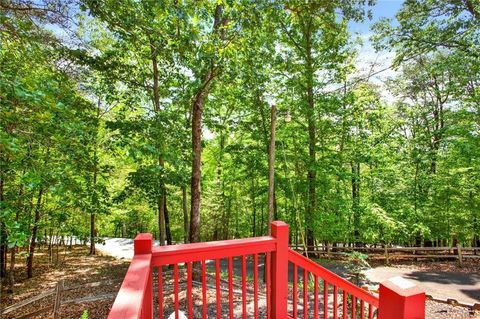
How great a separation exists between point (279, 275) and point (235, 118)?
12.4 metres

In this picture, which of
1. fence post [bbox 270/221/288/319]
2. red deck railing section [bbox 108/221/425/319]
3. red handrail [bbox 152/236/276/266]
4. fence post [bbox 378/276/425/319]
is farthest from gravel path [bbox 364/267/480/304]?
fence post [bbox 378/276/425/319]

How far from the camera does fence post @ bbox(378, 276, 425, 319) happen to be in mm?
904

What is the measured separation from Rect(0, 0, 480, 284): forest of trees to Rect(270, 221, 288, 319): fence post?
232 centimetres

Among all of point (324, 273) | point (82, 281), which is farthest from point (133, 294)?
point (82, 281)

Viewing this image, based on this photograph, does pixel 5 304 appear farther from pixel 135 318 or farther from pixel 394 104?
pixel 394 104

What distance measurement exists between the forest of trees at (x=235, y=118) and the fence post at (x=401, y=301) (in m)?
3.29

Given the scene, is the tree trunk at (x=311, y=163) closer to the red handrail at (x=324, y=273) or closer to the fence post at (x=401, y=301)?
the red handrail at (x=324, y=273)

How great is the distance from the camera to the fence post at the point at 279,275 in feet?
7.52

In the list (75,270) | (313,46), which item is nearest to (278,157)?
(313,46)

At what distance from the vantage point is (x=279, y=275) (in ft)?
7.51

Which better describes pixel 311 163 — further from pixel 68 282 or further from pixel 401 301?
pixel 401 301

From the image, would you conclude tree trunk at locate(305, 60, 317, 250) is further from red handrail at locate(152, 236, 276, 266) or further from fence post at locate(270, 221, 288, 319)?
red handrail at locate(152, 236, 276, 266)

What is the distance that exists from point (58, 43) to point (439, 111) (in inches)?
716

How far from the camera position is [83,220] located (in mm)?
13984
